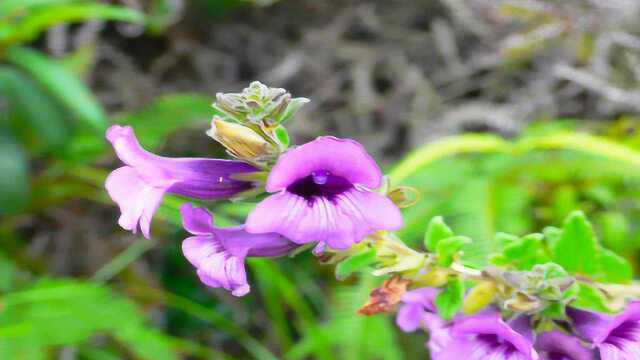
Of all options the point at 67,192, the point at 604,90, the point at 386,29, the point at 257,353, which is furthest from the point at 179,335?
the point at 604,90

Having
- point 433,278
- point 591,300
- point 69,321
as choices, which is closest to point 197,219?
point 433,278

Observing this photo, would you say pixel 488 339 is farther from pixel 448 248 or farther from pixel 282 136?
pixel 282 136

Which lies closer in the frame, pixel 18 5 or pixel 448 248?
pixel 448 248

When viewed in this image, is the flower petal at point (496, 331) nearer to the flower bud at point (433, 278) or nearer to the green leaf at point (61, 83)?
the flower bud at point (433, 278)

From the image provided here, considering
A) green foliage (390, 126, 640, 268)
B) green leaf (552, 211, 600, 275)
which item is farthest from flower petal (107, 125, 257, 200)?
green foliage (390, 126, 640, 268)

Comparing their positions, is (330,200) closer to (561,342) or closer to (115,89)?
(561,342)

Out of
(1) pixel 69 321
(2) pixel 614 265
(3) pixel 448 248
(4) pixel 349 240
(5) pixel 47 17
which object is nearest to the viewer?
(4) pixel 349 240

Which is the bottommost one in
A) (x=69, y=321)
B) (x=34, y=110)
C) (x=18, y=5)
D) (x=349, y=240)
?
(x=69, y=321)
